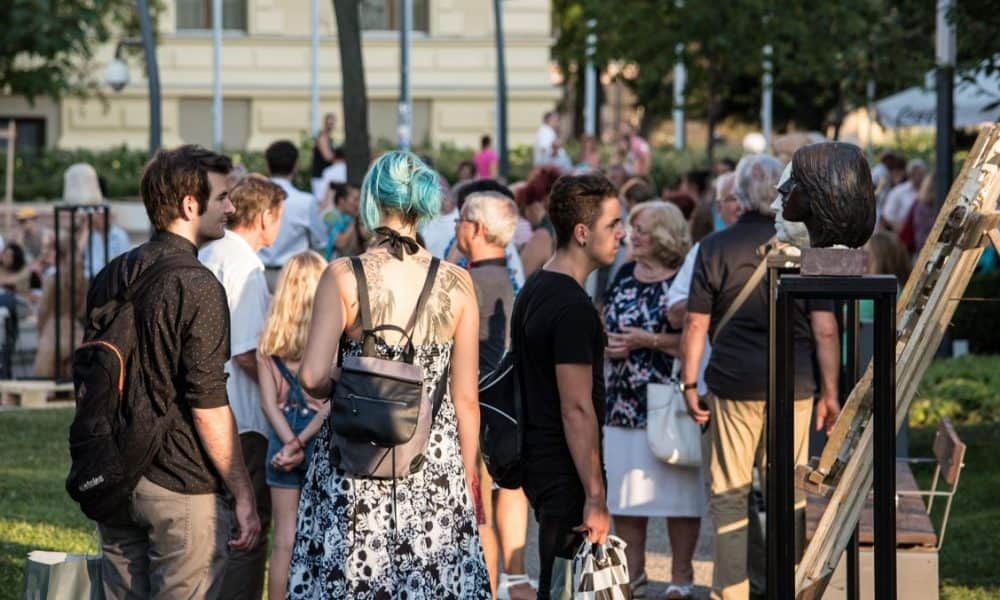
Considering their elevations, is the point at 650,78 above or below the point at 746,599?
above

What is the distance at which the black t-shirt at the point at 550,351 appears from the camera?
6.23m

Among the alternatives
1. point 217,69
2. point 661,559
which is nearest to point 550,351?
point 661,559

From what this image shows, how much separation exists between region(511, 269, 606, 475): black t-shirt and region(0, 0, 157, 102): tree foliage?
26.0 meters

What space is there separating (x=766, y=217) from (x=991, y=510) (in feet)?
12.9

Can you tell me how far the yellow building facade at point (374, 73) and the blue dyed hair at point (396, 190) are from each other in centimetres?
3740

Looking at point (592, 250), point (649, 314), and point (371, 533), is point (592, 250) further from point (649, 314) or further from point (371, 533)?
point (649, 314)

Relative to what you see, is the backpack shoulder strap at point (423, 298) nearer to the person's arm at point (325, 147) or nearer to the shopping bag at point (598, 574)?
the shopping bag at point (598, 574)

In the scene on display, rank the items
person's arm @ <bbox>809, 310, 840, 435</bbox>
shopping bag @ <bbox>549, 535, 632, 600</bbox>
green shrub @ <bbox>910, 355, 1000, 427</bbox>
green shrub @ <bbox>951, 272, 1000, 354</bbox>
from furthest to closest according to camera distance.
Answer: green shrub @ <bbox>951, 272, 1000, 354</bbox> → green shrub @ <bbox>910, 355, 1000, 427</bbox> → person's arm @ <bbox>809, 310, 840, 435</bbox> → shopping bag @ <bbox>549, 535, 632, 600</bbox>

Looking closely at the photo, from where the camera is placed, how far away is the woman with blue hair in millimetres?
5648

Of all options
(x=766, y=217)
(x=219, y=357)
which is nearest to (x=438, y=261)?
(x=219, y=357)

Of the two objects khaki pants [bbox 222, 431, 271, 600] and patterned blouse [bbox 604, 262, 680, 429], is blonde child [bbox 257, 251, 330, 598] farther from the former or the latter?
patterned blouse [bbox 604, 262, 680, 429]

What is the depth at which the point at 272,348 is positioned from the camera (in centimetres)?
728

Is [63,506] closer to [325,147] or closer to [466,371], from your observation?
[466,371]

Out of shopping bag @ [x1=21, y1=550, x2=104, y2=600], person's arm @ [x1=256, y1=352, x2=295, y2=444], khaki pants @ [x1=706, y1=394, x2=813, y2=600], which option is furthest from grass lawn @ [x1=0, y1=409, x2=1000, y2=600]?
shopping bag @ [x1=21, y1=550, x2=104, y2=600]
